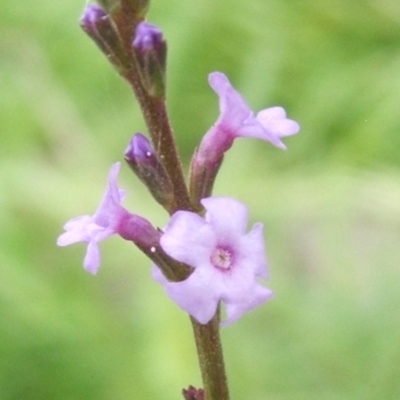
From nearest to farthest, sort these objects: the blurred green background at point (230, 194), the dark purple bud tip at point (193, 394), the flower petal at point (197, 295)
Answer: the flower petal at point (197, 295) < the dark purple bud tip at point (193, 394) < the blurred green background at point (230, 194)

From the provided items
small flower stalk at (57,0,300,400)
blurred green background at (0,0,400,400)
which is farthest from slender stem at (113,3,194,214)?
blurred green background at (0,0,400,400)

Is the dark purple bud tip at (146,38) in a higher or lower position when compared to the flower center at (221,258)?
higher

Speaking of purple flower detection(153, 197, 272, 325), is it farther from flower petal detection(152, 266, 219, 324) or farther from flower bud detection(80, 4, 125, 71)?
flower bud detection(80, 4, 125, 71)

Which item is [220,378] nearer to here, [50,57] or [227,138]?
[227,138]

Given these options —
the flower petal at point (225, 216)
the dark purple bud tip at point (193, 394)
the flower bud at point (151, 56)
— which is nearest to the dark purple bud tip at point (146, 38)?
the flower bud at point (151, 56)

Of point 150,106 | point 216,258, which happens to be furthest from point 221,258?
point 150,106

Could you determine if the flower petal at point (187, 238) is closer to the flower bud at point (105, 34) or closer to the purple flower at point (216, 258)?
the purple flower at point (216, 258)

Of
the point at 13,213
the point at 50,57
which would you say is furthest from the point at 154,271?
the point at 50,57
